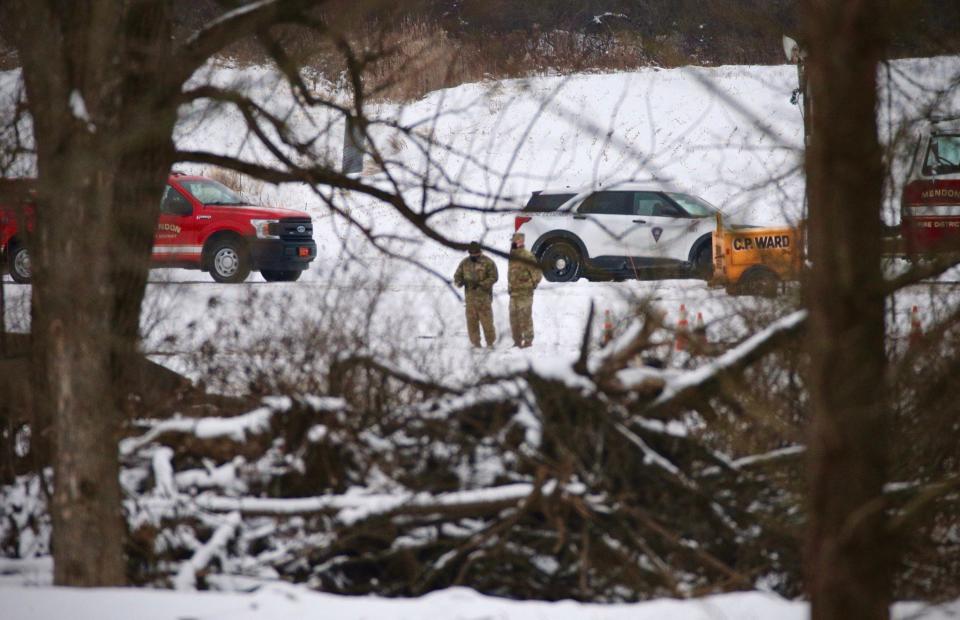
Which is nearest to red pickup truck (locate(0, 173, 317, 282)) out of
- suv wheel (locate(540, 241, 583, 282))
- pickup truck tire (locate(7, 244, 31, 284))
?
pickup truck tire (locate(7, 244, 31, 284))

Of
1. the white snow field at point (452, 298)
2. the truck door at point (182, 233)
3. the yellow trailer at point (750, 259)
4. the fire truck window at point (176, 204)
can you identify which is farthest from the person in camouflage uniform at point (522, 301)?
the fire truck window at point (176, 204)

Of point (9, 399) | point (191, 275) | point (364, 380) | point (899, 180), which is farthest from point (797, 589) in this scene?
point (191, 275)

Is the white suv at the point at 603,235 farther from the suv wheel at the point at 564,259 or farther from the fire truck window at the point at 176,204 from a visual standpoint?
the fire truck window at the point at 176,204

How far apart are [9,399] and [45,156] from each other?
245 centimetres

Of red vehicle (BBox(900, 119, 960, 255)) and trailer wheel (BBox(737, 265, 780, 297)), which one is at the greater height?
red vehicle (BBox(900, 119, 960, 255))

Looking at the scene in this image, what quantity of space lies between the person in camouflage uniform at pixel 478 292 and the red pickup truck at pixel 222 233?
4.94 m

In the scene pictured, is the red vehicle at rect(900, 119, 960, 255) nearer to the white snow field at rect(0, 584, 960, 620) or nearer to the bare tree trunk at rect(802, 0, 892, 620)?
the bare tree trunk at rect(802, 0, 892, 620)

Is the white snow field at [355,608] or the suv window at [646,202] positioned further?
the suv window at [646,202]

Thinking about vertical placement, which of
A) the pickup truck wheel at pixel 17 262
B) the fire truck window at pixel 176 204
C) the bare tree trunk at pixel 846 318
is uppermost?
the fire truck window at pixel 176 204

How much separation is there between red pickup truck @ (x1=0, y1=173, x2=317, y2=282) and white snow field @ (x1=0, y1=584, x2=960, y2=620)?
39.6 ft

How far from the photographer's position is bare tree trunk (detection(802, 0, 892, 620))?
2590mm

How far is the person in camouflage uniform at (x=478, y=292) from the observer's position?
1289 centimetres

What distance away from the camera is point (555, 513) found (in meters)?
5.48

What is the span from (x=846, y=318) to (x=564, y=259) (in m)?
16.0
